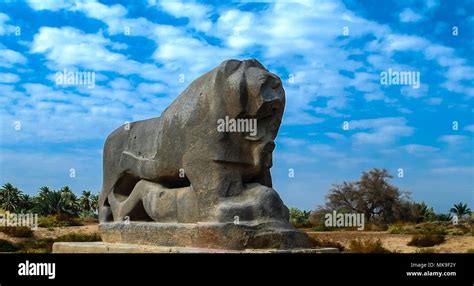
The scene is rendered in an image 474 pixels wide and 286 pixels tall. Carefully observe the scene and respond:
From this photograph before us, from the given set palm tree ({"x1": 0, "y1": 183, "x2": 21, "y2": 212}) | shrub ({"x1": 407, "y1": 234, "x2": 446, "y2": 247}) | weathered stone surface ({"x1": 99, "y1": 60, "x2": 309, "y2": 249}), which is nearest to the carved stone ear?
weathered stone surface ({"x1": 99, "y1": 60, "x2": 309, "y2": 249})

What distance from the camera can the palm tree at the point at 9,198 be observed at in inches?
1469

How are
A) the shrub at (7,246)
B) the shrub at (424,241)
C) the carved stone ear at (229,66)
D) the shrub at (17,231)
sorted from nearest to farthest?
the carved stone ear at (229,66) → the shrub at (7,246) → the shrub at (424,241) → the shrub at (17,231)

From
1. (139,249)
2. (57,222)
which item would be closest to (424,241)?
(139,249)

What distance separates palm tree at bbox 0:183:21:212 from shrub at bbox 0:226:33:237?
1517cm

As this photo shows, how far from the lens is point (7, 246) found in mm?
20172

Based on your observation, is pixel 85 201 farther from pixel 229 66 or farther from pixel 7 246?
pixel 229 66

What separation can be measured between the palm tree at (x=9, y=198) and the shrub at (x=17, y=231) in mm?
15167

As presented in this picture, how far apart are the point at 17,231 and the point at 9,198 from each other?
17.1 meters

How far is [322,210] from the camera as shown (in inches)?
1286

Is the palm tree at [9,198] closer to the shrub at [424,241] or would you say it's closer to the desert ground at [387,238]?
the desert ground at [387,238]

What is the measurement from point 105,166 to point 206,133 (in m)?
3.45

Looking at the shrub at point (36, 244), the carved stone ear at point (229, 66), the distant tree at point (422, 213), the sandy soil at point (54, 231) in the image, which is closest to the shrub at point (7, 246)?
the shrub at point (36, 244)

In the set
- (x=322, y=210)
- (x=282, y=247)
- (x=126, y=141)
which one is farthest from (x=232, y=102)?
(x=322, y=210)

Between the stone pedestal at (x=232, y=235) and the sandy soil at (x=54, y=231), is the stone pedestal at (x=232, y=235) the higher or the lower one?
the higher one
